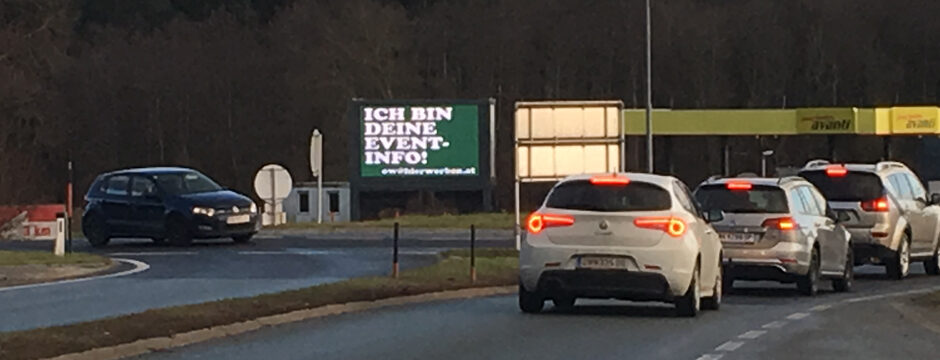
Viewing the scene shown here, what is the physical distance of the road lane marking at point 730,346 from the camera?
1551cm

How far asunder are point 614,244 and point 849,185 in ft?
32.6

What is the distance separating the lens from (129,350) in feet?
48.3

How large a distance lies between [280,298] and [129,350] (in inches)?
198

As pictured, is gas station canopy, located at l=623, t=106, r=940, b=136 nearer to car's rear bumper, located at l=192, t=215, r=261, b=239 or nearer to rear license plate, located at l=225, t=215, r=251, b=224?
rear license plate, located at l=225, t=215, r=251, b=224

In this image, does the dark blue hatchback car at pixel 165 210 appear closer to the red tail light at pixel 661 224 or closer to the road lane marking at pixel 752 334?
the red tail light at pixel 661 224

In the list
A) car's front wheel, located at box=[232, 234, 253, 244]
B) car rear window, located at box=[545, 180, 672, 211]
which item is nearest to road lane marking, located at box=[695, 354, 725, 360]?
car rear window, located at box=[545, 180, 672, 211]

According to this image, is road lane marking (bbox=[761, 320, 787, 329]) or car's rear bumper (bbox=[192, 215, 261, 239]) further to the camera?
car's rear bumper (bbox=[192, 215, 261, 239])

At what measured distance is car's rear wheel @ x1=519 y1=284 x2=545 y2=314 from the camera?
63.1 ft

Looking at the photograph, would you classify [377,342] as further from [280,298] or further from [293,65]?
[293,65]

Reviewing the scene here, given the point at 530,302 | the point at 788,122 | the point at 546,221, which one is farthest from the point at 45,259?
the point at 788,122

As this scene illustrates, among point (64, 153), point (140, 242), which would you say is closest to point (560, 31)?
point (64, 153)

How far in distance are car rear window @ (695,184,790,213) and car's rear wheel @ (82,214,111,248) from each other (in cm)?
1500

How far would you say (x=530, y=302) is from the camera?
63.5 ft

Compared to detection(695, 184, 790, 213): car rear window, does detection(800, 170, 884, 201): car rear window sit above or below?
above
